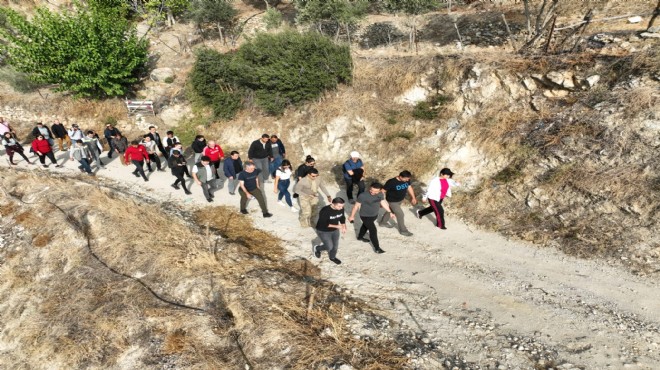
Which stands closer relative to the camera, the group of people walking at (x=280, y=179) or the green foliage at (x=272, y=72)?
the group of people walking at (x=280, y=179)

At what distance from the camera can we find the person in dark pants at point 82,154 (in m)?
12.6

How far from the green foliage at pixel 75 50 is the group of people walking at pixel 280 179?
3.78 m

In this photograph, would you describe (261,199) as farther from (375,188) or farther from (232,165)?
(375,188)

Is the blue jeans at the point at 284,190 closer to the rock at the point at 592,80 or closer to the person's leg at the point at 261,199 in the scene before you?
the person's leg at the point at 261,199

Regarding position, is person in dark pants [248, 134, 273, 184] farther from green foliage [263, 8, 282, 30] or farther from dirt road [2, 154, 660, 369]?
green foliage [263, 8, 282, 30]

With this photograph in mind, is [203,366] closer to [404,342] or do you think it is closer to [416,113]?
[404,342]

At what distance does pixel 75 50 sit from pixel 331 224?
16780mm

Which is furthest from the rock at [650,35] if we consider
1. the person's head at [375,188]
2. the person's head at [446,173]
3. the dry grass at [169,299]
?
the dry grass at [169,299]

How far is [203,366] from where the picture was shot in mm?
6016

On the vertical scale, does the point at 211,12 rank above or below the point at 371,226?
above

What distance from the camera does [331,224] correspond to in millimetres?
7629

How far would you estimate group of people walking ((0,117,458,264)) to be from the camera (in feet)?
26.4

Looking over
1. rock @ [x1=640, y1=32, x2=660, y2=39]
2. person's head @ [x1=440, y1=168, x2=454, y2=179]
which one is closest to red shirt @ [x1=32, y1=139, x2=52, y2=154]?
person's head @ [x1=440, y1=168, x2=454, y2=179]

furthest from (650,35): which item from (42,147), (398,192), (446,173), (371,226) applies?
(42,147)
